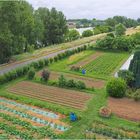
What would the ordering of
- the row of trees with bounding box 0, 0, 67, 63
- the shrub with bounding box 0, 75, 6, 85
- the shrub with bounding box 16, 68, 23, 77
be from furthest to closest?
the row of trees with bounding box 0, 0, 67, 63 → the shrub with bounding box 16, 68, 23, 77 → the shrub with bounding box 0, 75, 6, 85

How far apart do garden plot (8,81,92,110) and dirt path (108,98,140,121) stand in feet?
7.68

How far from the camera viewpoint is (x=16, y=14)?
33438mm

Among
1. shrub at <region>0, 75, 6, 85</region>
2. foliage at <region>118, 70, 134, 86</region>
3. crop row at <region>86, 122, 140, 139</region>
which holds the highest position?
foliage at <region>118, 70, 134, 86</region>

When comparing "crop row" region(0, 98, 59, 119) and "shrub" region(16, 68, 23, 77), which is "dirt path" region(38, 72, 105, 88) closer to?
"shrub" region(16, 68, 23, 77)

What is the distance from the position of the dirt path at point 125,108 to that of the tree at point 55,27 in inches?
1432

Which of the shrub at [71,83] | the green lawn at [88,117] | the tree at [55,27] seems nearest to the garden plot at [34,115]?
the green lawn at [88,117]

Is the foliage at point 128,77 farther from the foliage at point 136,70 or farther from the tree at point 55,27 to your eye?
the tree at point 55,27

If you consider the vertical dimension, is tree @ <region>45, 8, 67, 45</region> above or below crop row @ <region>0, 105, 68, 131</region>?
above

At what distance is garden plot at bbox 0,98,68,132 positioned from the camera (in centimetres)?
1638

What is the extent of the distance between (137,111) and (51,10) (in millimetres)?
40845

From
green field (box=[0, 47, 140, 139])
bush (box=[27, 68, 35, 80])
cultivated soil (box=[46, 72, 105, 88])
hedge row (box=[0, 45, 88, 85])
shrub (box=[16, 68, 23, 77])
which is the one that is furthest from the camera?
shrub (box=[16, 68, 23, 77])

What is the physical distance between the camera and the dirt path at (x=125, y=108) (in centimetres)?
1750

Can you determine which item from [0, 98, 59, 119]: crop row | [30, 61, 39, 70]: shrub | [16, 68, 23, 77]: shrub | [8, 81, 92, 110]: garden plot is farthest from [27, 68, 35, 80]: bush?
[0, 98, 59, 119]: crop row

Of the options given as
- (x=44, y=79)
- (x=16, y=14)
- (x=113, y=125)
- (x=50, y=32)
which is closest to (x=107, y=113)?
(x=113, y=125)
